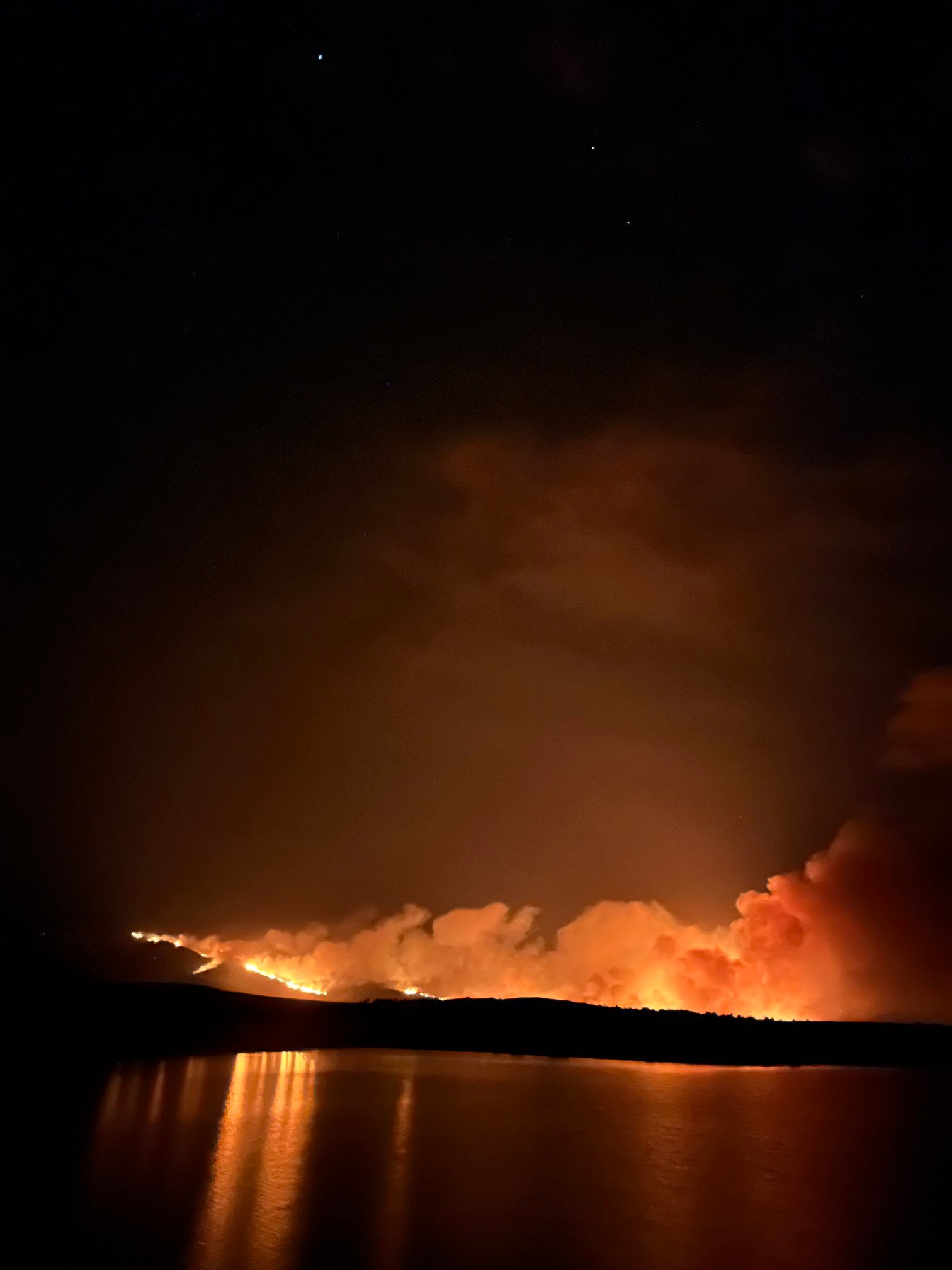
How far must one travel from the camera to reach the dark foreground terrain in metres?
64.8

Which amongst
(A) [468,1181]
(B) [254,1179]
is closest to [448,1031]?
(A) [468,1181]

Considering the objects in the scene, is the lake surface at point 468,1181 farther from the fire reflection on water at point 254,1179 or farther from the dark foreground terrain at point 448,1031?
the dark foreground terrain at point 448,1031

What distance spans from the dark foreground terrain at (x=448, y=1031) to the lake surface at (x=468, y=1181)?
32.0 meters

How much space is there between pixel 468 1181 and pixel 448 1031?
7263 cm

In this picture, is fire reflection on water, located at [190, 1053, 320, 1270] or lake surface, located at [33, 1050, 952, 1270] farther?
lake surface, located at [33, 1050, 952, 1270]

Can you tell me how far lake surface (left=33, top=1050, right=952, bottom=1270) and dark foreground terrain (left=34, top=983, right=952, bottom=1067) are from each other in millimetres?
31959

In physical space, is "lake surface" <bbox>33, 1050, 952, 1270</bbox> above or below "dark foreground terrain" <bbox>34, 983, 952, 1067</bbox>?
below

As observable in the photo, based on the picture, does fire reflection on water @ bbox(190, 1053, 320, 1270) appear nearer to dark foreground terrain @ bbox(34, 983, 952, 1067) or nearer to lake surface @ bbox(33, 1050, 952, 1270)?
lake surface @ bbox(33, 1050, 952, 1270)

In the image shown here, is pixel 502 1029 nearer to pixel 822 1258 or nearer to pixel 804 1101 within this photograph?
pixel 804 1101

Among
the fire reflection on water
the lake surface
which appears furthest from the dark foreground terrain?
the lake surface

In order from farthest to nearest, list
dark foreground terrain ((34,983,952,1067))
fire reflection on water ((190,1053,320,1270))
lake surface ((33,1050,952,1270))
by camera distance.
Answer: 1. dark foreground terrain ((34,983,952,1067))
2. lake surface ((33,1050,952,1270))
3. fire reflection on water ((190,1053,320,1270))

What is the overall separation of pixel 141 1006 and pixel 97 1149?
2307 inches

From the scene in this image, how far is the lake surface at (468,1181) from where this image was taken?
12953mm

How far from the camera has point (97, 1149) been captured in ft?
67.2
